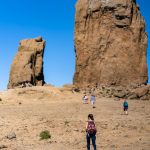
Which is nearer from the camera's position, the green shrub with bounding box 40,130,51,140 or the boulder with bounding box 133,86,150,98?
the green shrub with bounding box 40,130,51,140

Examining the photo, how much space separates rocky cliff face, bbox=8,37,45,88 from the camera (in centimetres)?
6375

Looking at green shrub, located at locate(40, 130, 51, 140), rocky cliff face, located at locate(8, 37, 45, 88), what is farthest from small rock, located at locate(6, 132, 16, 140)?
rocky cliff face, located at locate(8, 37, 45, 88)

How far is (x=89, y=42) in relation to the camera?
201 ft

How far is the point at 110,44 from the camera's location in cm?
6009

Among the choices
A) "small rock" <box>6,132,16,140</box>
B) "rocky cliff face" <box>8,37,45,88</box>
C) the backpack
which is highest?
"rocky cliff face" <box>8,37,45,88</box>

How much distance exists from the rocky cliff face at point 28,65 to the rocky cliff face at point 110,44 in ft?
24.9

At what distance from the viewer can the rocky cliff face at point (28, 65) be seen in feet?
209

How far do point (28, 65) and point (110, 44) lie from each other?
13287 millimetres

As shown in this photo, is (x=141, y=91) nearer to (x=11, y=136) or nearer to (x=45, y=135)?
(x=45, y=135)

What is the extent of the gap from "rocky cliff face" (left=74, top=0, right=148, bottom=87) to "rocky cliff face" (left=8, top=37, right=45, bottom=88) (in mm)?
7580

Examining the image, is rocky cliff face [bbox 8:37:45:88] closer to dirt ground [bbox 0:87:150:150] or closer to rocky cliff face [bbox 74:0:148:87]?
rocky cliff face [bbox 74:0:148:87]

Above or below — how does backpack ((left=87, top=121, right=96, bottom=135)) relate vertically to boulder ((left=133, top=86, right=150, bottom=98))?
below

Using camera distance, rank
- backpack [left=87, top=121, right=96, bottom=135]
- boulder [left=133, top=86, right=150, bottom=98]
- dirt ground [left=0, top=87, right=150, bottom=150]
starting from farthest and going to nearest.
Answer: boulder [left=133, top=86, right=150, bottom=98] < dirt ground [left=0, top=87, right=150, bottom=150] < backpack [left=87, top=121, right=96, bottom=135]

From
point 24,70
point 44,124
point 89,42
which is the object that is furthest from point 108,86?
point 44,124
